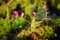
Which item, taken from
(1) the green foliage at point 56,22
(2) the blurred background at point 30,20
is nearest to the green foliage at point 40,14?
(2) the blurred background at point 30,20

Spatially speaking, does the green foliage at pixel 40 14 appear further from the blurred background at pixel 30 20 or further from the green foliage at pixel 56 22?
the green foliage at pixel 56 22

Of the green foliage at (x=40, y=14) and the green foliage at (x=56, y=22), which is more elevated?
the green foliage at (x=40, y=14)

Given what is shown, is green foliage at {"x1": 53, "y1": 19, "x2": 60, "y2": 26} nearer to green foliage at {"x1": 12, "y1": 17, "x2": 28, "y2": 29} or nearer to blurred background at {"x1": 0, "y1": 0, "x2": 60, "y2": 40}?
blurred background at {"x1": 0, "y1": 0, "x2": 60, "y2": 40}

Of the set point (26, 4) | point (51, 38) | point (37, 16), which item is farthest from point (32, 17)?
point (51, 38)

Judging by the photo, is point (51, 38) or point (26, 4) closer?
point (51, 38)

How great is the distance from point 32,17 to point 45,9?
11.0 inches

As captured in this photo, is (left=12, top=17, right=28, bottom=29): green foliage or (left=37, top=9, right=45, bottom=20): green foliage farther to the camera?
(left=37, top=9, right=45, bottom=20): green foliage

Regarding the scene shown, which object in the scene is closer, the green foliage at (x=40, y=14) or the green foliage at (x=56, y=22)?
the green foliage at (x=56, y=22)

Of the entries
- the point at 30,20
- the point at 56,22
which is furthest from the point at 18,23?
the point at 56,22

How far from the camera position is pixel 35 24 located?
2.57 meters

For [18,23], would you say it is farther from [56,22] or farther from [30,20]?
[56,22]

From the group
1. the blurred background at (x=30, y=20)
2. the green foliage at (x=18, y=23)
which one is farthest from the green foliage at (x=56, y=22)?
the green foliage at (x=18, y=23)

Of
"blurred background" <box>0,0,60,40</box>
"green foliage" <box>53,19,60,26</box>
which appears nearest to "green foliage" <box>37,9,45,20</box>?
"blurred background" <box>0,0,60,40</box>

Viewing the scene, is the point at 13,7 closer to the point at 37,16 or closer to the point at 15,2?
the point at 15,2
